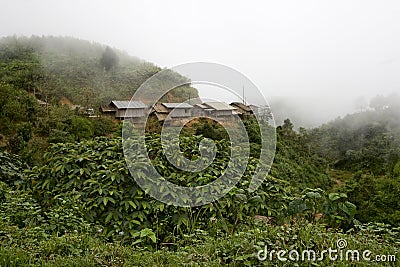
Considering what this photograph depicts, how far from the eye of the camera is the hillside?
1586 centimetres

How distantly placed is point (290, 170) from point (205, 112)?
446 inches

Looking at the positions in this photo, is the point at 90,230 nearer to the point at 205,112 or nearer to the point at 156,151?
the point at 156,151

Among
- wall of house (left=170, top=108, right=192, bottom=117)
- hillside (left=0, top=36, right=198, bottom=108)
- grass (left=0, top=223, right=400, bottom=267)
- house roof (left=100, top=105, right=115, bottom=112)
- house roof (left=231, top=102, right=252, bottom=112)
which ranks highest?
hillside (left=0, top=36, right=198, bottom=108)

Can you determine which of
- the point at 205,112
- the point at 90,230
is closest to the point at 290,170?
the point at 205,112

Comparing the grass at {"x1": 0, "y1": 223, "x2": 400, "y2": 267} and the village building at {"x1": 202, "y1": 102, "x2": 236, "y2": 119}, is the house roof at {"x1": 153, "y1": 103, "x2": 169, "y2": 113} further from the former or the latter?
the grass at {"x1": 0, "y1": 223, "x2": 400, "y2": 267}

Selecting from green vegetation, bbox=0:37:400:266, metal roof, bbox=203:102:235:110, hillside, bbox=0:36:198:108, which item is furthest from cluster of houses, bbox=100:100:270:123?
hillside, bbox=0:36:198:108

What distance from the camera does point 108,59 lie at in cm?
A: 2144

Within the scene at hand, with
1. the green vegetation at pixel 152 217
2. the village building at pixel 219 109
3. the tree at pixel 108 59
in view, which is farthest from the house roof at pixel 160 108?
the tree at pixel 108 59

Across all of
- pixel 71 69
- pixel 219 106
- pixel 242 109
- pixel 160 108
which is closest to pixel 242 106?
pixel 242 109

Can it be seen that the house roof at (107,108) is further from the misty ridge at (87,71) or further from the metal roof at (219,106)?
the metal roof at (219,106)

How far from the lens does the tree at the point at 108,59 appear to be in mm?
20978

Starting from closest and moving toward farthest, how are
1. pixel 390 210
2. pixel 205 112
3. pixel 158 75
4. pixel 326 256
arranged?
pixel 326 256 → pixel 158 75 → pixel 205 112 → pixel 390 210

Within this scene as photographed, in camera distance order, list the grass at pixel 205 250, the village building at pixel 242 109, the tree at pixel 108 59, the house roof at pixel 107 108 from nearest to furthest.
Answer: the grass at pixel 205 250 < the village building at pixel 242 109 < the house roof at pixel 107 108 < the tree at pixel 108 59

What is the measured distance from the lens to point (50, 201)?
2.45m
